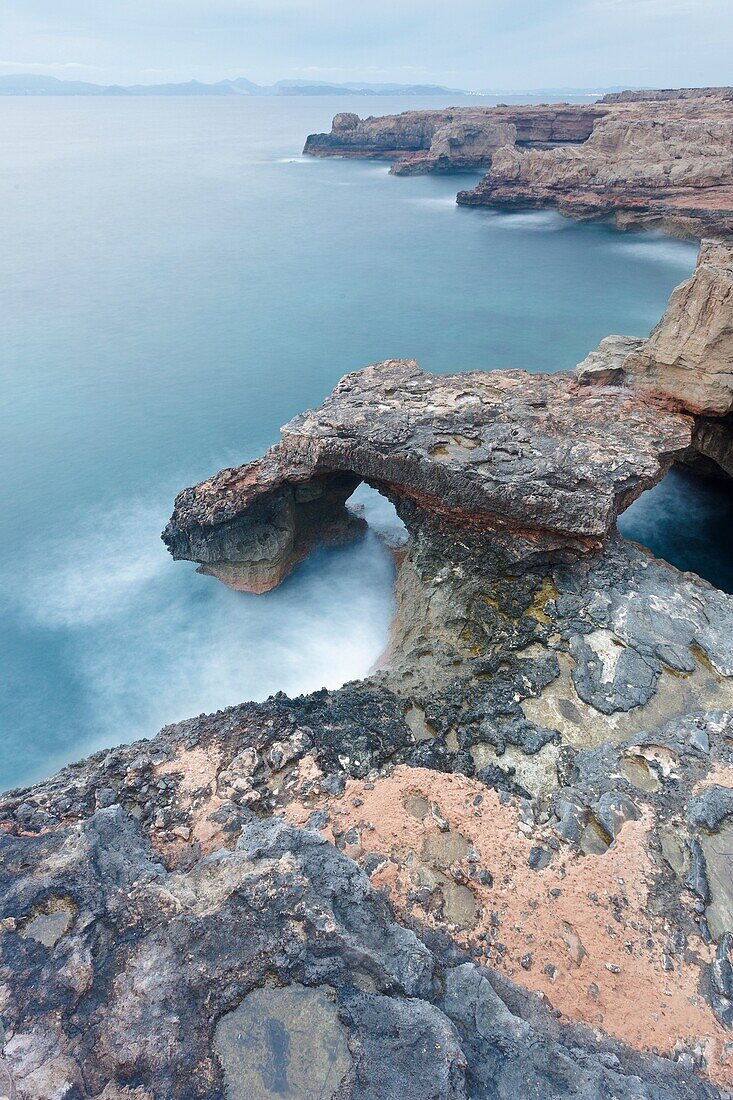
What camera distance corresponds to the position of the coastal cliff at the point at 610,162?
3666 cm

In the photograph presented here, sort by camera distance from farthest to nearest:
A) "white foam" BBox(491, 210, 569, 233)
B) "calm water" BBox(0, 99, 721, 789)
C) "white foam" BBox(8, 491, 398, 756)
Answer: "white foam" BBox(491, 210, 569, 233), "calm water" BBox(0, 99, 721, 789), "white foam" BBox(8, 491, 398, 756)

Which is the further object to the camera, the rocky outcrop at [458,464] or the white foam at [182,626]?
the white foam at [182,626]

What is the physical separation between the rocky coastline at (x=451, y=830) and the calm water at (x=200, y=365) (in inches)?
139

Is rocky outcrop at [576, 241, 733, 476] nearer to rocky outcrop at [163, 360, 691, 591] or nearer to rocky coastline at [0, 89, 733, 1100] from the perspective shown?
rocky coastline at [0, 89, 733, 1100]

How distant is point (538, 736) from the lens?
823 centimetres

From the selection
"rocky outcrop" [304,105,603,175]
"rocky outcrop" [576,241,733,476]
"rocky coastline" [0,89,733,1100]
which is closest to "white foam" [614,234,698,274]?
"rocky outcrop" [576,241,733,476]

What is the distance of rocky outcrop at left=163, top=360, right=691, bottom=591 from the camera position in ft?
33.6

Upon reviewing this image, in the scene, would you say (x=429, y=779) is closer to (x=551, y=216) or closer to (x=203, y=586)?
(x=203, y=586)

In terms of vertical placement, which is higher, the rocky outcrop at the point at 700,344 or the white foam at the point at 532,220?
the white foam at the point at 532,220

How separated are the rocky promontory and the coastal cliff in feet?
104

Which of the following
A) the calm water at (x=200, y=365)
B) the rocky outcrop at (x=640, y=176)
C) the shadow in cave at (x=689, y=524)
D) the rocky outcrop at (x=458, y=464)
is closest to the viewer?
the rocky outcrop at (x=458, y=464)

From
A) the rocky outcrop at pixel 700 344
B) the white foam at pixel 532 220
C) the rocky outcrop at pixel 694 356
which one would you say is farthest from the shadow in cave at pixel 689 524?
the white foam at pixel 532 220

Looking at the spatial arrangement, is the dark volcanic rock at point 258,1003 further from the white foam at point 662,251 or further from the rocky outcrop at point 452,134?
the rocky outcrop at point 452,134

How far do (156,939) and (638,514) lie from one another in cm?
1509
